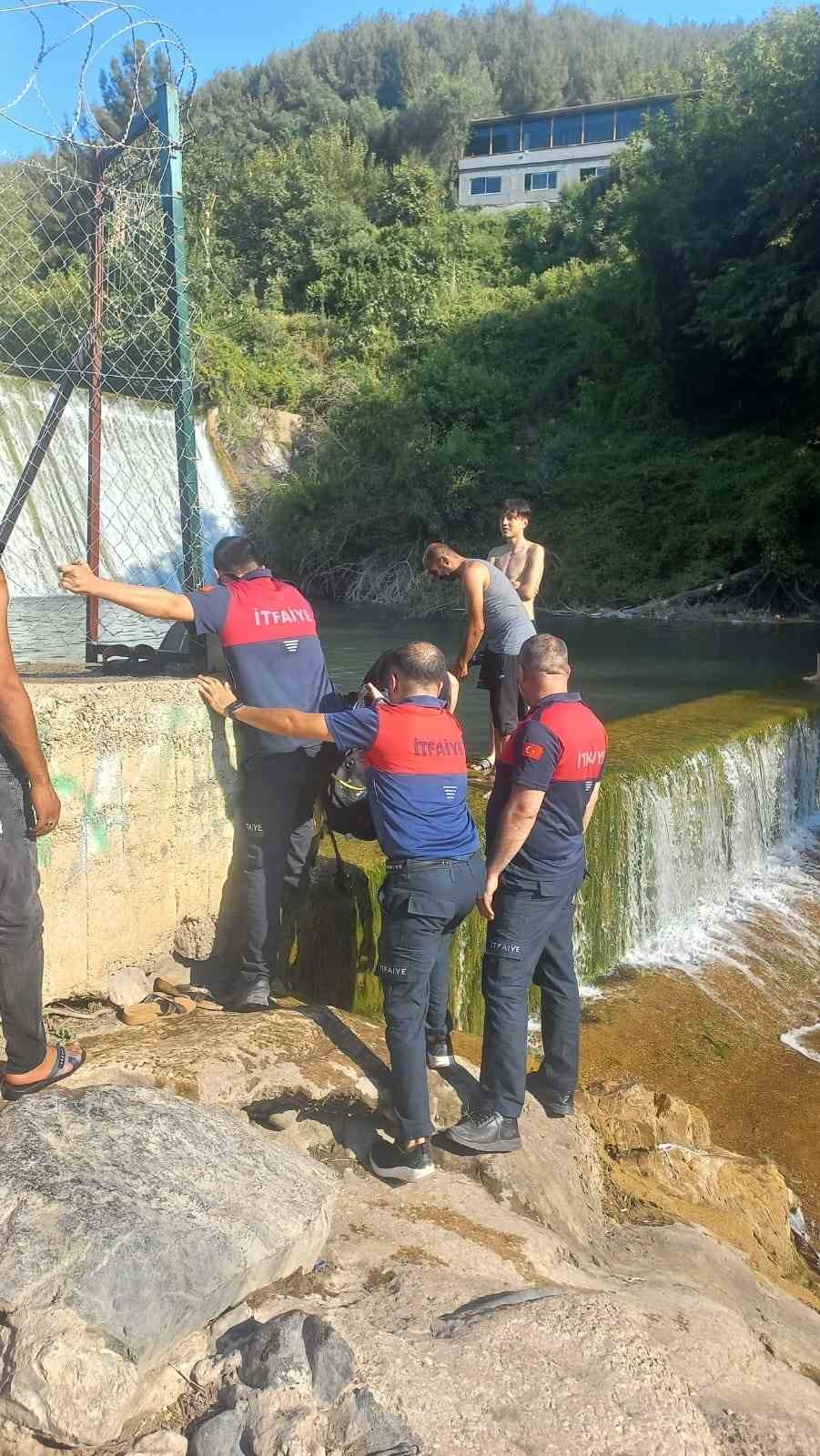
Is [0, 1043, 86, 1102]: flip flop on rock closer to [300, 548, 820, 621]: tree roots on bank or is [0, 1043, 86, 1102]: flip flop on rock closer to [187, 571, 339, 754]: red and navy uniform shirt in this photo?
[187, 571, 339, 754]: red and navy uniform shirt

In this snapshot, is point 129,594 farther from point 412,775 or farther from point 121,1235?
point 121,1235

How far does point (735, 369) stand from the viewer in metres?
26.7

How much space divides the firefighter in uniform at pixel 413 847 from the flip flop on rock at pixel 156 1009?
3.36ft

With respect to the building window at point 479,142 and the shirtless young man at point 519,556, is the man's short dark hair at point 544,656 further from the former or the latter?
the building window at point 479,142

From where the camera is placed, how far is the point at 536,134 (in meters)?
A: 54.1

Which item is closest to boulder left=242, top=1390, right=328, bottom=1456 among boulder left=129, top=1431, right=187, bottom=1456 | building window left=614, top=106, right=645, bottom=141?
boulder left=129, top=1431, right=187, bottom=1456

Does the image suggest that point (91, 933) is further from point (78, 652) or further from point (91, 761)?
point (78, 652)

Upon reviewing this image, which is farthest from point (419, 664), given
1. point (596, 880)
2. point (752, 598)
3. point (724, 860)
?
point (752, 598)

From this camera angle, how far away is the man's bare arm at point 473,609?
6.39 m

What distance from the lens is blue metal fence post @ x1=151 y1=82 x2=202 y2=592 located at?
4652 millimetres

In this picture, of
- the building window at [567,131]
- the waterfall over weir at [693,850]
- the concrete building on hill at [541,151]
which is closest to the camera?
the waterfall over weir at [693,850]

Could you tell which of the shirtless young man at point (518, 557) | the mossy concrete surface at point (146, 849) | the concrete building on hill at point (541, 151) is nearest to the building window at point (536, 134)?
the concrete building on hill at point (541, 151)

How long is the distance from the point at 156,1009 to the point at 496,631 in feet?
10.2

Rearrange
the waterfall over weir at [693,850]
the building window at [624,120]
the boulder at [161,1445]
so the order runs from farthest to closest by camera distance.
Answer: the building window at [624,120]
the waterfall over weir at [693,850]
the boulder at [161,1445]
